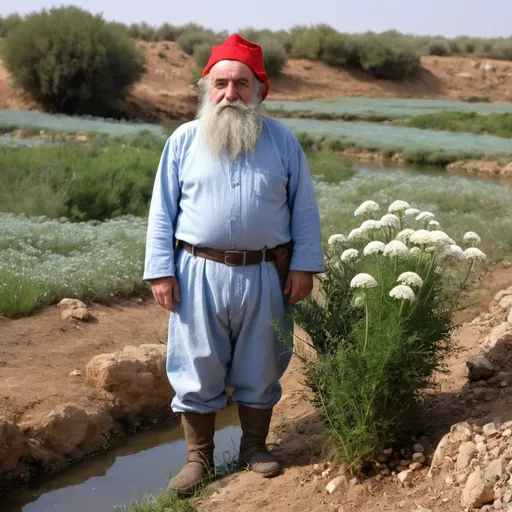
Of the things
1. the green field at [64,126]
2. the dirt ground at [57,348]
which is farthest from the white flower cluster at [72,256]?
the green field at [64,126]

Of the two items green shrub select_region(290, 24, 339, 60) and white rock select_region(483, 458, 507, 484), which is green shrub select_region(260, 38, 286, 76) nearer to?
green shrub select_region(290, 24, 339, 60)

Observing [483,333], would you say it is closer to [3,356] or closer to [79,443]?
[79,443]

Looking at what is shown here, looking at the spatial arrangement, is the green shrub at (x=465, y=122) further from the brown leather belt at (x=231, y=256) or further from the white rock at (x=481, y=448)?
the white rock at (x=481, y=448)

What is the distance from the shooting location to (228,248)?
3.91 meters

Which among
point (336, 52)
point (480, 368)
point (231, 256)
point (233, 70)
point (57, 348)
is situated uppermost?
point (233, 70)

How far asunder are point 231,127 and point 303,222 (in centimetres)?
57

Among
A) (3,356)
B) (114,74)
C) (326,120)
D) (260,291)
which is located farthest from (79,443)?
(114,74)

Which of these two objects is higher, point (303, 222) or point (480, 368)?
point (303, 222)

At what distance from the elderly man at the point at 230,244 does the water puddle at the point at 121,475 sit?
634mm

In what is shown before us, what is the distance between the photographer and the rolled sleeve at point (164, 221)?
3.93 m

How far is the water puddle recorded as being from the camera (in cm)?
445

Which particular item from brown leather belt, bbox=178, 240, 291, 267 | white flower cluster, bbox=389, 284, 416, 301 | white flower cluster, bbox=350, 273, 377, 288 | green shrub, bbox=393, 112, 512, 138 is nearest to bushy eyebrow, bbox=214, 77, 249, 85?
brown leather belt, bbox=178, 240, 291, 267

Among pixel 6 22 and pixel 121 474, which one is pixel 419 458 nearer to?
pixel 121 474

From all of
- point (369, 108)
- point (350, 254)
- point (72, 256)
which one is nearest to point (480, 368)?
point (350, 254)
